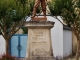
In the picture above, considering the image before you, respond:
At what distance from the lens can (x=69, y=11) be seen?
20.3m

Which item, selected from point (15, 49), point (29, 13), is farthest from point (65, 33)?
point (29, 13)

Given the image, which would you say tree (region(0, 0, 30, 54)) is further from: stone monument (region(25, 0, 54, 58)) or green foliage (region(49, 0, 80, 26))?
stone monument (region(25, 0, 54, 58))

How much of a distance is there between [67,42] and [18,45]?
504 centimetres

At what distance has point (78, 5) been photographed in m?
20.3

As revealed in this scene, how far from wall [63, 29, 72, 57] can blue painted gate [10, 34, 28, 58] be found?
3.21m

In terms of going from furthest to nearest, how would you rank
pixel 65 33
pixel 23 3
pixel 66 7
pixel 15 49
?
pixel 65 33 < pixel 15 49 < pixel 23 3 < pixel 66 7

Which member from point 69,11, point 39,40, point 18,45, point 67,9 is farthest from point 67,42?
point 39,40

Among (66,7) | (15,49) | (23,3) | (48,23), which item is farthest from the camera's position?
(15,49)

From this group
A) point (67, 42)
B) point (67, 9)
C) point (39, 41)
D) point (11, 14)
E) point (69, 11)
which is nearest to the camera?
point (39, 41)

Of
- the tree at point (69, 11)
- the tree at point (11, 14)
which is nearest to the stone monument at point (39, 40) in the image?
the tree at point (69, 11)

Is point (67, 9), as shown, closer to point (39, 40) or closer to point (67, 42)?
point (39, 40)

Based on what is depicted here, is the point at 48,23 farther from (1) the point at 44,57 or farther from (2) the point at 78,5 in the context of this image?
(2) the point at 78,5

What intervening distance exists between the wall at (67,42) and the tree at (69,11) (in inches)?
210

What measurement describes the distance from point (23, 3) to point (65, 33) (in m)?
6.55
